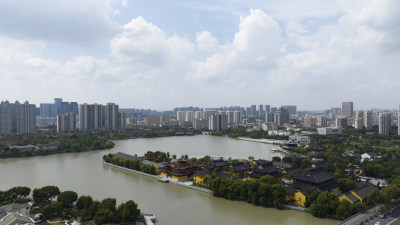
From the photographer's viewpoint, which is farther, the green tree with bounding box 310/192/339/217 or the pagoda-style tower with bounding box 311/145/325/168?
the pagoda-style tower with bounding box 311/145/325/168

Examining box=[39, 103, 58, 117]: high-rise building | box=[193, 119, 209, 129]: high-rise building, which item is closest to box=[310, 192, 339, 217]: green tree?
box=[193, 119, 209, 129]: high-rise building

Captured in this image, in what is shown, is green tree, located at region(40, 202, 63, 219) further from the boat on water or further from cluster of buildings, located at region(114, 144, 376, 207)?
cluster of buildings, located at region(114, 144, 376, 207)

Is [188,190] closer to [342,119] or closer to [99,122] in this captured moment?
[99,122]

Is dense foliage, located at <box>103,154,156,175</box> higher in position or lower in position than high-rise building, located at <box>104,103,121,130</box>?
lower

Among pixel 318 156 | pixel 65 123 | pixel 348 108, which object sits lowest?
pixel 318 156

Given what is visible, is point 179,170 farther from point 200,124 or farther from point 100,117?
point 200,124

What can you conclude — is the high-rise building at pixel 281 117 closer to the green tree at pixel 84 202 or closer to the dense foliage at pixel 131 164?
the dense foliage at pixel 131 164

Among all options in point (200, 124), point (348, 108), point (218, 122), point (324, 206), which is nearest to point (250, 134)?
point (218, 122)
